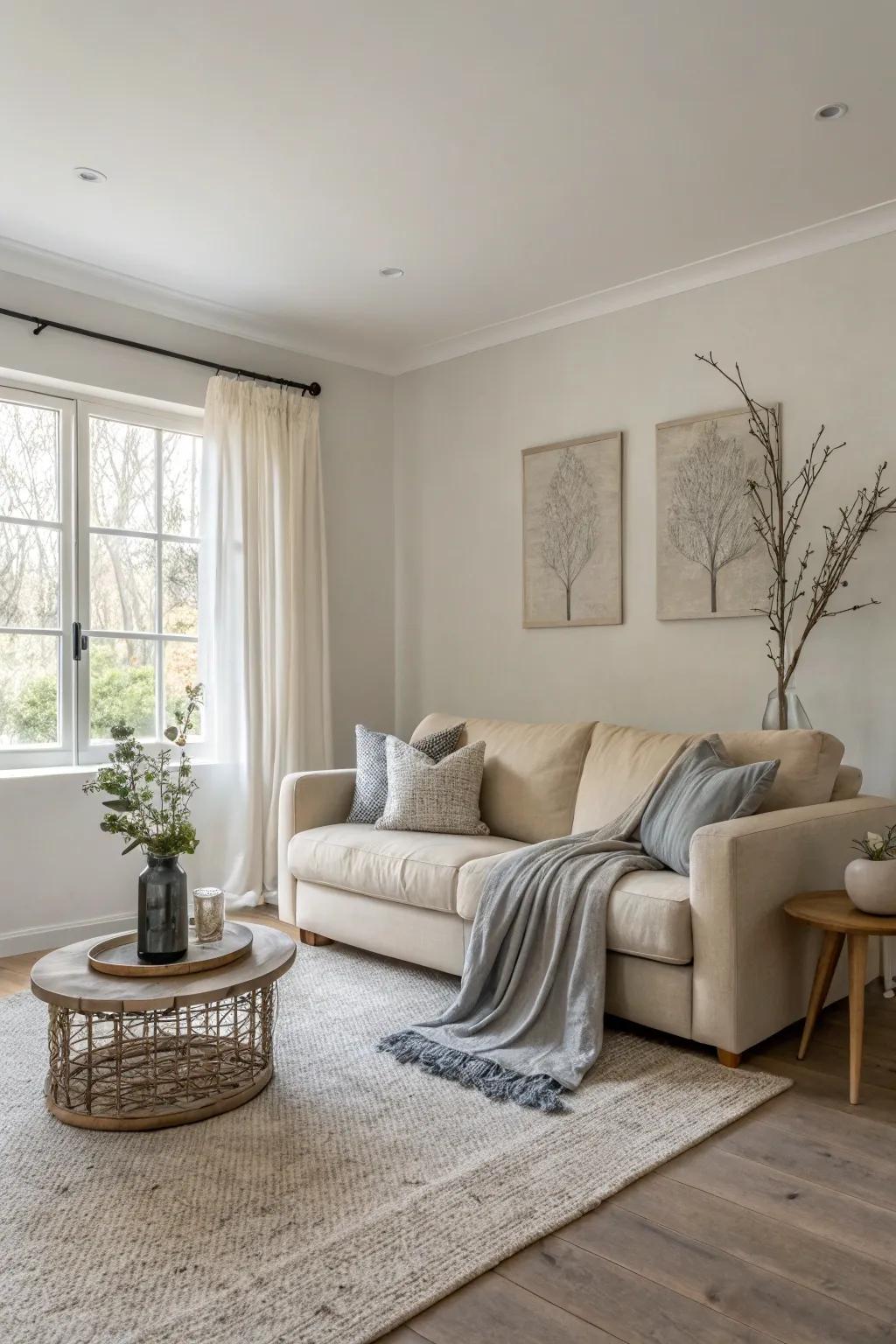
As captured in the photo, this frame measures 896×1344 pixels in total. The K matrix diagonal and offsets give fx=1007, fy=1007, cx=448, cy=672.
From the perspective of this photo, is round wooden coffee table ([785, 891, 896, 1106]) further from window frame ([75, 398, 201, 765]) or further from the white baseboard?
window frame ([75, 398, 201, 765])

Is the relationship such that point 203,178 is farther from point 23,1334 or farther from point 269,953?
point 23,1334

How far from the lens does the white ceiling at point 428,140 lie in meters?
2.57

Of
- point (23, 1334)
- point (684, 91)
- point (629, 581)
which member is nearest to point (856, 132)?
point (684, 91)

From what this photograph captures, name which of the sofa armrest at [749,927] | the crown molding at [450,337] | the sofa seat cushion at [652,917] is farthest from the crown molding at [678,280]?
the sofa seat cushion at [652,917]

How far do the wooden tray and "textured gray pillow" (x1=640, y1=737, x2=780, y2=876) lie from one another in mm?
1247

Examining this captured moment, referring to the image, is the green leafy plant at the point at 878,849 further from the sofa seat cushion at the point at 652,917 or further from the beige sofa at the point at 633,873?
the sofa seat cushion at the point at 652,917

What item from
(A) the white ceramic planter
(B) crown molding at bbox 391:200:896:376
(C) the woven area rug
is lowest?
(C) the woven area rug

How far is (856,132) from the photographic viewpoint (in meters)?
3.03

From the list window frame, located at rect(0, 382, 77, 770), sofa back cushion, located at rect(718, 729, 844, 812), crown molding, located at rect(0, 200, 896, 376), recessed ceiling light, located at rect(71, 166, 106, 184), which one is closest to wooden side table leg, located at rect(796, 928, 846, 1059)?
sofa back cushion, located at rect(718, 729, 844, 812)

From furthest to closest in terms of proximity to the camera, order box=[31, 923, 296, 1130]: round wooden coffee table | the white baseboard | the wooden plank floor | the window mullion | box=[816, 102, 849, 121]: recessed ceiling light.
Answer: the window mullion < the white baseboard < box=[816, 102, 849, 121]: recessed ceiling light < box=[31, 923, 296, 1130]: round wooden coffee table < the wooden plank floor

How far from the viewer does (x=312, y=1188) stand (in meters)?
2.05

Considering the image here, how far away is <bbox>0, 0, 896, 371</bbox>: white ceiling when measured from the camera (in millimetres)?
2572

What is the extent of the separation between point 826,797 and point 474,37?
2.41m

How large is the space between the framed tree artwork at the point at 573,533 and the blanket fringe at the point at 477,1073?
7.05ft
